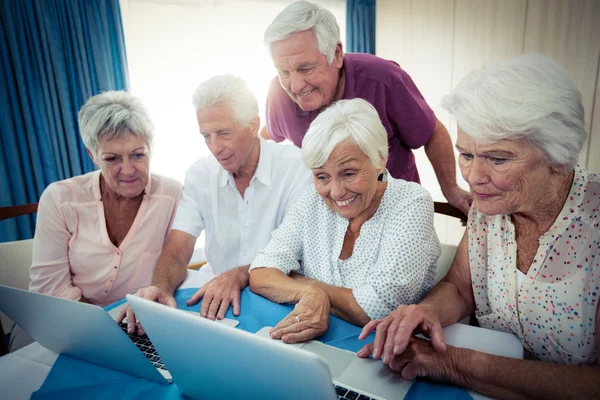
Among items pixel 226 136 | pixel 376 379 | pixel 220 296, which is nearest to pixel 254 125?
pixel 226 136

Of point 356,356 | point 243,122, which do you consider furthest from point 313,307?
point 243,122

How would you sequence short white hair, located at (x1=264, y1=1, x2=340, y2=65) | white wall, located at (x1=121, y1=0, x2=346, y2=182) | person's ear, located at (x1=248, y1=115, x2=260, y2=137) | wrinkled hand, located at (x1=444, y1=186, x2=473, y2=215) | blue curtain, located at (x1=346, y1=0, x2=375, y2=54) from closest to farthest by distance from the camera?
short white hair, located at (x1=264, y1=1, x2=340, y2=65), person's ear, located at (x1=248, y1=115, x2=260, y2=137), wrinkled hand, located at (x1=444, y1=186, x2=473, y2=215), white wall, located at (x1=121, y1=0, x2=346, y2=182), blue curtain, located at (x1=346, y1=0, x2=375, y2=54)

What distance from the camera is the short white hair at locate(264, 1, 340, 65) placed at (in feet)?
5.26

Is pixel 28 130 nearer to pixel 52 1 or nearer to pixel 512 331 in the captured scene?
pixel 52 1

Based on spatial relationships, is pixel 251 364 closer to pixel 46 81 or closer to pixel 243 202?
pixel 243 202

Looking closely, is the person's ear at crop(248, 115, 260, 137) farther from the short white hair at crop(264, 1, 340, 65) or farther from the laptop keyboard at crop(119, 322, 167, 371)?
the laptop keyboard at crop(119, 322, 167, 371)

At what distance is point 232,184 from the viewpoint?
1.83 meters

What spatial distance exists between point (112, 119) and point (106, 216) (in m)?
0.44

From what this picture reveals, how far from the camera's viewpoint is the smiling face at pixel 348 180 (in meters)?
1.31

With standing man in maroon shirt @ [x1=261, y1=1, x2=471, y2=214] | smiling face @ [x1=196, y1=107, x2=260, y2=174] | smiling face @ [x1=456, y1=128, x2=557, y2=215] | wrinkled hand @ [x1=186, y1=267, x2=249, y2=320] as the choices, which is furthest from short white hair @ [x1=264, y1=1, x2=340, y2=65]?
wrinkled hand @ [x1=186, y1=267, x2=249, y2=320]

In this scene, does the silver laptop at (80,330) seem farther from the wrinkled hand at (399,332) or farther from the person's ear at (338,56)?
the person's ear at (338,56)

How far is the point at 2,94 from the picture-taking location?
2.96 metres

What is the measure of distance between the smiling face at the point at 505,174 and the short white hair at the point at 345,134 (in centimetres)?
33

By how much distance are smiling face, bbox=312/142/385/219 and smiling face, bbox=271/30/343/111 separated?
0.52 meters
